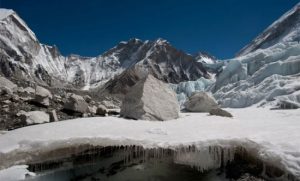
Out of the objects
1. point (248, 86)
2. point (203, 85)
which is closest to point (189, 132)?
point (248, 86)

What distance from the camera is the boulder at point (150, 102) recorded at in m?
12.2

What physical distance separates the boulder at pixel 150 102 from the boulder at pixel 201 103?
4169mm

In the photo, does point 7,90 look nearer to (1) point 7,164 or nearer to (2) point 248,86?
(1) point 7,164

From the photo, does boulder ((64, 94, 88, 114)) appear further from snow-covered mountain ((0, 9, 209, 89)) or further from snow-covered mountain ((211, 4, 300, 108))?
snow-covered mountain ((0, 9, 209, 89))

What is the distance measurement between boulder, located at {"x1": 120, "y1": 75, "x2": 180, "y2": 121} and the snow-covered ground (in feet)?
3.51

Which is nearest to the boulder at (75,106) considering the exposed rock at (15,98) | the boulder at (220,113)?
the exposed rock at (15,98)

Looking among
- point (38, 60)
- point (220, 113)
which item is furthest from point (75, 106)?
point (38, 60)

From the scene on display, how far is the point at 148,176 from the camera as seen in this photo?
910cm

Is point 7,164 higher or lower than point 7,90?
lower

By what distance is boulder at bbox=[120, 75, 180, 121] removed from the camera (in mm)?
12172

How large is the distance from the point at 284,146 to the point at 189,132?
281 cm

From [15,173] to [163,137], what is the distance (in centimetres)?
390

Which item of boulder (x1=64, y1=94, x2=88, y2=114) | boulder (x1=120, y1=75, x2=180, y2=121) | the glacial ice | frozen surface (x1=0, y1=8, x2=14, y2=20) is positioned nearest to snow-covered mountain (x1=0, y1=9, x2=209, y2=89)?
frozen surface (x1=0, y1=8, x2=14, y2=20)

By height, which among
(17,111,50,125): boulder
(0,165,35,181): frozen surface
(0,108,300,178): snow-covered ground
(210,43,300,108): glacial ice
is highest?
(210,43,300,108): glacial ice
